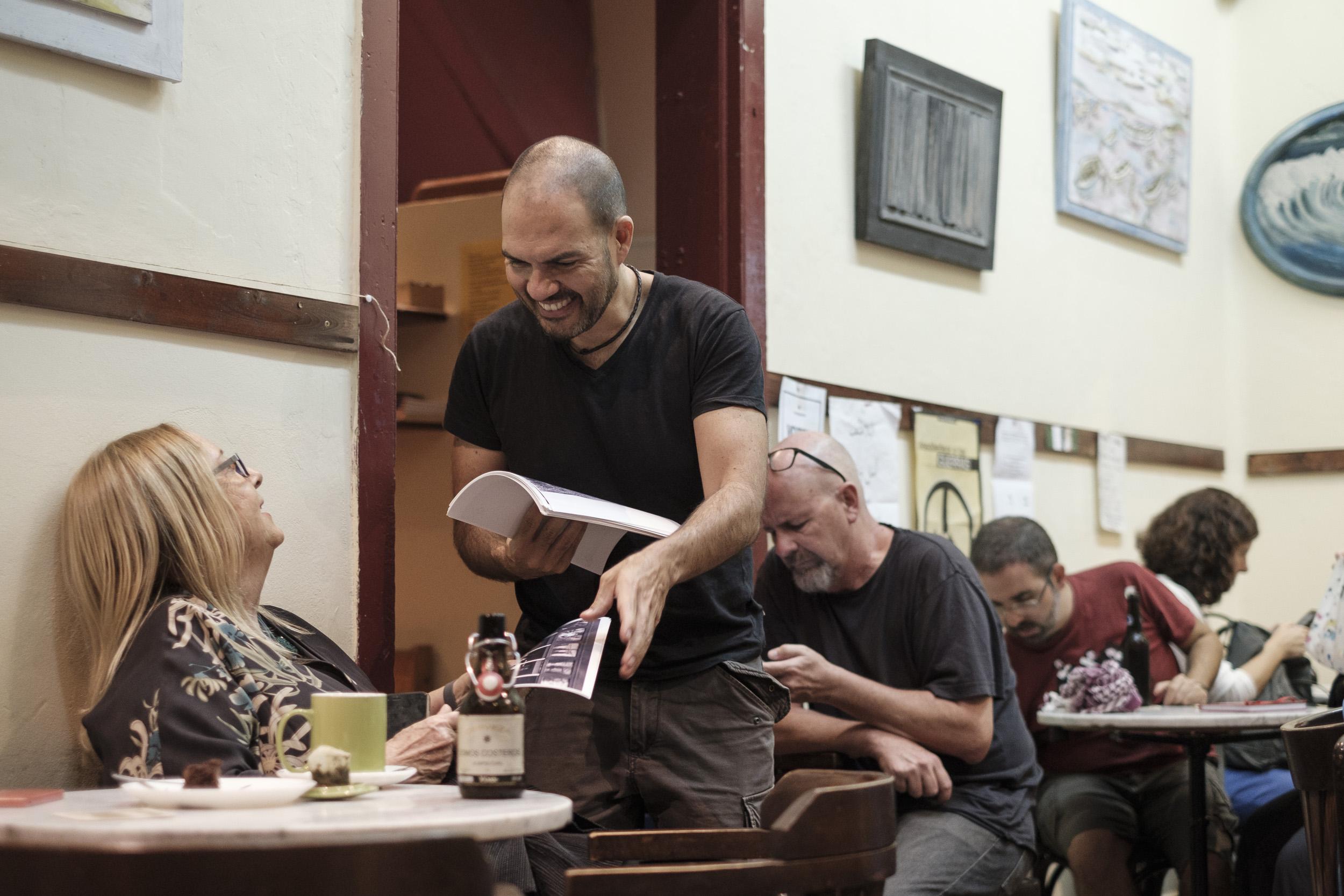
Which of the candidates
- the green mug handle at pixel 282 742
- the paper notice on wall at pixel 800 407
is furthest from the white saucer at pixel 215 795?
the paper notice on wall at pixel 800 407

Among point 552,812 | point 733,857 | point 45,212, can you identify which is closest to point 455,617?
point 45,212

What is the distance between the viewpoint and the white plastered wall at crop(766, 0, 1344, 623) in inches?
163

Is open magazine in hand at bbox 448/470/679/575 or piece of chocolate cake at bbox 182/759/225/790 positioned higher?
open magazine in hand at bbox 448/470/679/575

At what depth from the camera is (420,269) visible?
482 centimetres

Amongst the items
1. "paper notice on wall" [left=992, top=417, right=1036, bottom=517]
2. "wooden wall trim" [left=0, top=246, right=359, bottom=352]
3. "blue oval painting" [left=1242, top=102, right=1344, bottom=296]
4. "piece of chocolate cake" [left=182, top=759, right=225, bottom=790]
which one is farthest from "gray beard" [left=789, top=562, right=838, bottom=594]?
"blue oval painting" [left=1242, top=102, right=1344, bottom=296]

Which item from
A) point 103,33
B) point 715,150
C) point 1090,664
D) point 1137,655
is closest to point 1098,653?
point 1137,655

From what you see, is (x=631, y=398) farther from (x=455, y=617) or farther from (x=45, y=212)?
(x=455, y=617)

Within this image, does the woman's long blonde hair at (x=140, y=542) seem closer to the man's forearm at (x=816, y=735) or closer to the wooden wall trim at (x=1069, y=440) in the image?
the man's forearm at (x=816, y=735)

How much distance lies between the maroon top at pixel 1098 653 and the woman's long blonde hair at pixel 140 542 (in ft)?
8.37

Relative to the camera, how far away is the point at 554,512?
1.97 m

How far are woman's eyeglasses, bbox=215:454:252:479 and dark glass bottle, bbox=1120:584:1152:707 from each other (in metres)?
2.73

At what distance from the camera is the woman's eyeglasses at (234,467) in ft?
7.72

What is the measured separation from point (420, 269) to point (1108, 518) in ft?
9.23

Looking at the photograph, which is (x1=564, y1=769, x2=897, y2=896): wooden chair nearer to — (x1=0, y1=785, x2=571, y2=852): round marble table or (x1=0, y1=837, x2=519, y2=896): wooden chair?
(x1=0, y1=785, x2=571, y2=852): round marble table
